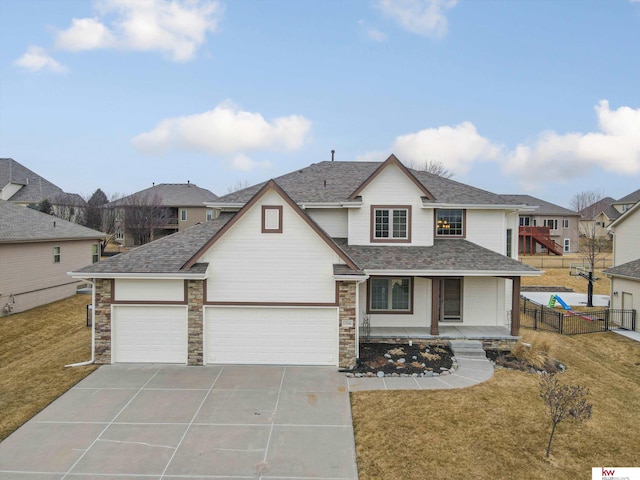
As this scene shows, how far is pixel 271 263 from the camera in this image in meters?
12.1

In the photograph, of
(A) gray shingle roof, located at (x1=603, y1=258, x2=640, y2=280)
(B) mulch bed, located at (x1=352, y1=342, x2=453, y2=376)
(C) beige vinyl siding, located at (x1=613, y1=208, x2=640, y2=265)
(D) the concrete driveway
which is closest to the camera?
(D) the concrete driveway

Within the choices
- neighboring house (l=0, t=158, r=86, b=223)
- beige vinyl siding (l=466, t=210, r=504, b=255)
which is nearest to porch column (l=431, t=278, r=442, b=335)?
beige vinyl siding (l=466, t=210, r=504, b=255)

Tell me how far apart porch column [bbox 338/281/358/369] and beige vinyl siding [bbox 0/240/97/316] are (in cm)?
1904

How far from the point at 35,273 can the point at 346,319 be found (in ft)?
66.7

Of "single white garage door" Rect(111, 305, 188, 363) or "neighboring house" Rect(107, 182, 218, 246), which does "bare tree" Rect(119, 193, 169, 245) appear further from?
"single white garage door" Rect(111, 305, 188, 363)

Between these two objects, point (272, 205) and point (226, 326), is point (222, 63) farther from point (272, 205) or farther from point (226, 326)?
point (226, 326)

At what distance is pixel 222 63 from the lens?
2305cm

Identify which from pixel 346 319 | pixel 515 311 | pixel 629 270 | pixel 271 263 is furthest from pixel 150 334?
pixel 629 270

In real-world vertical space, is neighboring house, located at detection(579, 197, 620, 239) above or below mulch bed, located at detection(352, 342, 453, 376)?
above

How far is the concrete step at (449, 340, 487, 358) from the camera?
43.5ft

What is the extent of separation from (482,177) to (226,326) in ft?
159

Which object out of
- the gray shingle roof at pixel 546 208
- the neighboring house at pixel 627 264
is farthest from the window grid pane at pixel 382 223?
the gray shingle roof at pixel 546 208

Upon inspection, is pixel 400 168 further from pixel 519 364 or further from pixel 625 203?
pixel 625 203

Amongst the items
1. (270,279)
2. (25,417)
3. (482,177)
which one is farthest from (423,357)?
(482,177)
